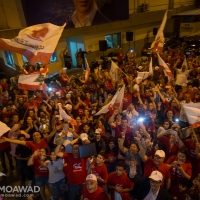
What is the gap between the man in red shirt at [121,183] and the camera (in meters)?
3.45

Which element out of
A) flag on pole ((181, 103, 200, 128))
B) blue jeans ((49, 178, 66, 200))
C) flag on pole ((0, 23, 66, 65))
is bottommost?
blue jeans ((49, 178, 66, 200))

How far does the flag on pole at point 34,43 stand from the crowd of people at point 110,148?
59.6 inches

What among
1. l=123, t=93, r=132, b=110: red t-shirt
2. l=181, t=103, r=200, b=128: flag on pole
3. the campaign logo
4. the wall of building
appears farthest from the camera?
the wall of building

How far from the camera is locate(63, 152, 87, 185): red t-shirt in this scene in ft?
13.0

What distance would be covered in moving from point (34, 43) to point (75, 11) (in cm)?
950

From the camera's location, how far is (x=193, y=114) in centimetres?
445

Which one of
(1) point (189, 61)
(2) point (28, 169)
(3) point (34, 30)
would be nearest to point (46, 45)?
(3) point (34, 30)

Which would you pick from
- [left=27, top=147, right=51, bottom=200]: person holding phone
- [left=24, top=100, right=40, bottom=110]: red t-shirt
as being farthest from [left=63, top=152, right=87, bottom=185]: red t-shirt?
[left=24, top=100, right=40, bottom=110]: red t-shirt

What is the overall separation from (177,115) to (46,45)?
3.94m

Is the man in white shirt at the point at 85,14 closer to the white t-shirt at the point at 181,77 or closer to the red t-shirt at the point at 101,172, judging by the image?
the white t-shirt at the point at 181,77

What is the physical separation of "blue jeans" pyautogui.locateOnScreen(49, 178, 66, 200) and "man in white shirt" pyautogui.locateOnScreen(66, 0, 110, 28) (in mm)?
11741

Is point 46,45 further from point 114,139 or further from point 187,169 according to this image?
point 187,169

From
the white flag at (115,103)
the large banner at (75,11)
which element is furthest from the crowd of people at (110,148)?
the large banner at (75,11)

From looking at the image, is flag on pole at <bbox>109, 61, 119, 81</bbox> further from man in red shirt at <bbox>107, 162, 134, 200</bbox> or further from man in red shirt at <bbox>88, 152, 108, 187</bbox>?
man in red shirt at <bbox>107, 162, 134, 200</bbox>
